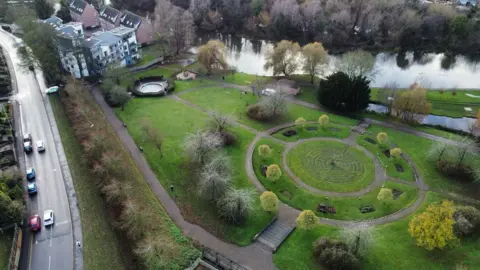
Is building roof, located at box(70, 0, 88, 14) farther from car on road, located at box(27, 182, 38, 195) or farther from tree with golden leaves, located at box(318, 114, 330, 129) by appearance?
tree with golden leaves, located at box(318, 114, 330, 129)

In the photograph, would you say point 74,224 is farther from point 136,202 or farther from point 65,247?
point 136,202

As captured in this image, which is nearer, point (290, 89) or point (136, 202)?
point (136, 202)

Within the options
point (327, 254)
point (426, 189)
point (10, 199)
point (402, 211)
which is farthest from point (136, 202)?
point (426, 189)

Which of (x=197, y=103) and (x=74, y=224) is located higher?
(x=197, y=103)

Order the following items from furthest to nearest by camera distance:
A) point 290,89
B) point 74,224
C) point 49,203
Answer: point 290,89 → point 49,203 → point 74,224

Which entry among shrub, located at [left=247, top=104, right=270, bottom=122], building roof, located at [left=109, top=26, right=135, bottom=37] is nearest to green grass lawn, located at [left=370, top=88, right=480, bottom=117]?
shrub, located at [left=247, top=104, right=270, bottom=122]

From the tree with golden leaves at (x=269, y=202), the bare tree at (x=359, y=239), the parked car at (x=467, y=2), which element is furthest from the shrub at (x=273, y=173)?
the parked car at (x=467, y=2)
